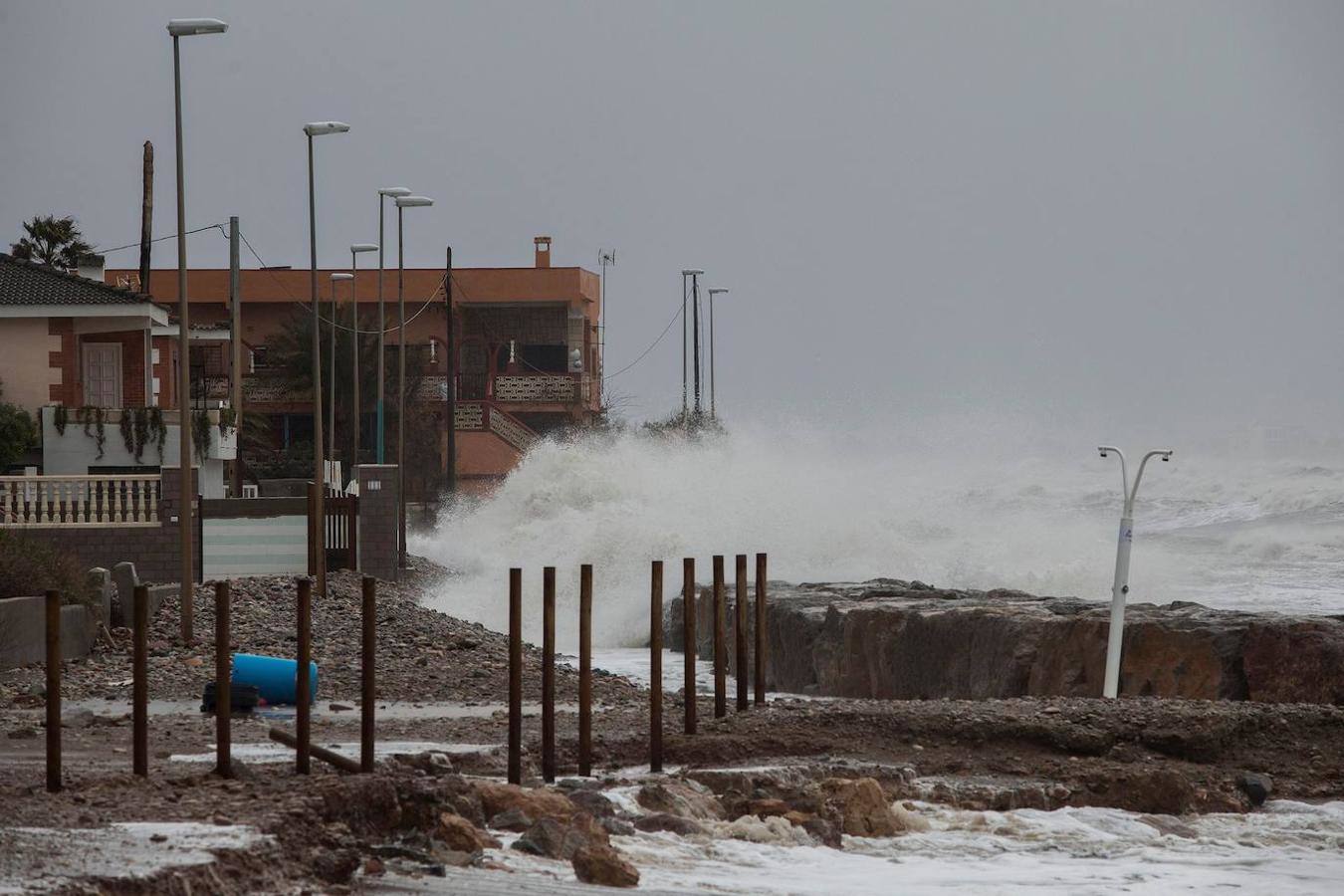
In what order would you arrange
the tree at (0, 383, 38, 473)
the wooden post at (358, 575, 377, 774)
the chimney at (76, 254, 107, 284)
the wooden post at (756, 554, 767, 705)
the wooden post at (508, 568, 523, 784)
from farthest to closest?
the chimney at (76, 254, 107, 284), the tree at (0, 383, 38, 473), the wooden post at (756, 554, 767, 705), the wooden post at (508, 568, 523, 784), the wooden post at (358, 575, 377, 774)

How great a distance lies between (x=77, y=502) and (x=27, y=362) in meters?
12.1

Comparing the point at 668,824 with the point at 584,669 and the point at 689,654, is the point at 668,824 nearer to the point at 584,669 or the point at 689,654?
the point at 584,669

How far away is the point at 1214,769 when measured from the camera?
42.4ft

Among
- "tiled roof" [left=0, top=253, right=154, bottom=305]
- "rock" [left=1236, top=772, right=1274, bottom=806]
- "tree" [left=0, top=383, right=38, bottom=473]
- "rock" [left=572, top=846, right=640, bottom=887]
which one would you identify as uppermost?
"tiled roof" [left=0, top=253, right=154, bottom=305]

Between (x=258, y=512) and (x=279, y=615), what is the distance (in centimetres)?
633

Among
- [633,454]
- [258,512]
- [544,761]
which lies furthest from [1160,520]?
[544,761]

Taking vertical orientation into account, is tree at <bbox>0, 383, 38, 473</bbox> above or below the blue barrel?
above

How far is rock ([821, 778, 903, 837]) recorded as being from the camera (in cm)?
1091

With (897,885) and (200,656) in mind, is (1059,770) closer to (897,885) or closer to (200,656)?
(897,885)

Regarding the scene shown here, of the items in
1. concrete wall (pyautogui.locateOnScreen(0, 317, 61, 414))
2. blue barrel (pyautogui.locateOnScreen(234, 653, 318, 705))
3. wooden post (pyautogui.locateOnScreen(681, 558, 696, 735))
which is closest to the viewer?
wooden post (pyautogui.locateOnScreen(681, 558, 696, 735))

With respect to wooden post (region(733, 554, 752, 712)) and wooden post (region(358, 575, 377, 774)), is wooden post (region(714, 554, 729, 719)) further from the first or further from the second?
wooden post (region(358, 575, 377, 774))

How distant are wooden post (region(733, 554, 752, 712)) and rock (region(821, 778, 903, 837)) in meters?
2.76

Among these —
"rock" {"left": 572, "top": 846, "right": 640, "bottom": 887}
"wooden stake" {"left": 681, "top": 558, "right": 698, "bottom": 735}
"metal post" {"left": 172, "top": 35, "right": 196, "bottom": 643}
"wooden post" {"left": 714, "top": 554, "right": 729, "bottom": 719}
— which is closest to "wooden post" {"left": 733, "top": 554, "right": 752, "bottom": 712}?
"wooden post" {"left": 714, "top": 554, "right": 729, "bottom": 719}

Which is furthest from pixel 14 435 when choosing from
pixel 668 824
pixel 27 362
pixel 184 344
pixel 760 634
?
pixel 668 824
